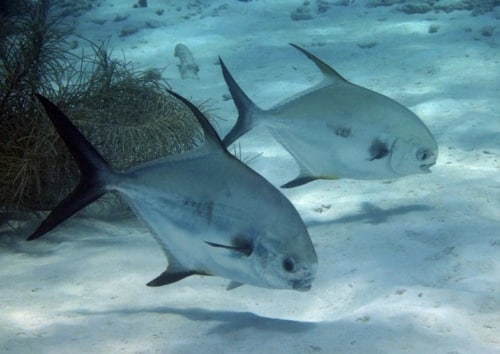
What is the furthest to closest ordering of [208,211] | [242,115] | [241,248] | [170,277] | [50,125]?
1. [50,125]
2. [242,115]
3. [170,277]
4. [208,211]
5. [241,248]

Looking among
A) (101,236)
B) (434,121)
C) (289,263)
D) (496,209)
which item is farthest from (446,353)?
(434,121)

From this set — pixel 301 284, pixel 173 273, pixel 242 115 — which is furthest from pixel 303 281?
pixel 242 115

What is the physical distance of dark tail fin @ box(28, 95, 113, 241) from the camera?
7.66 feet

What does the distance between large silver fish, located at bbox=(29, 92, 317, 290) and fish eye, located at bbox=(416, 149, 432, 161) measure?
181cm

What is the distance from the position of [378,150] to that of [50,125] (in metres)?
3.16

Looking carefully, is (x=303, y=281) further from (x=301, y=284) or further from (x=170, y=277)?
(x=170, y=277)

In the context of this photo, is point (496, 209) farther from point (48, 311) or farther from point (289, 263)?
point (48, 311)

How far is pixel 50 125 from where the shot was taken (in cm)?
480

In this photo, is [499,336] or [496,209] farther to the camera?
[496,209]

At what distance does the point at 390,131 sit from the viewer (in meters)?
3.76

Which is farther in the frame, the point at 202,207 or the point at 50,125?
the point at 50,125

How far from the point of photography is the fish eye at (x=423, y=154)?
3.83 meters

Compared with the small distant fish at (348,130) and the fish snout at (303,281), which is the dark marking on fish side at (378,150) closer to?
the small distant fish at (348,130)

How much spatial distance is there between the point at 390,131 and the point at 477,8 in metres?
12.8
